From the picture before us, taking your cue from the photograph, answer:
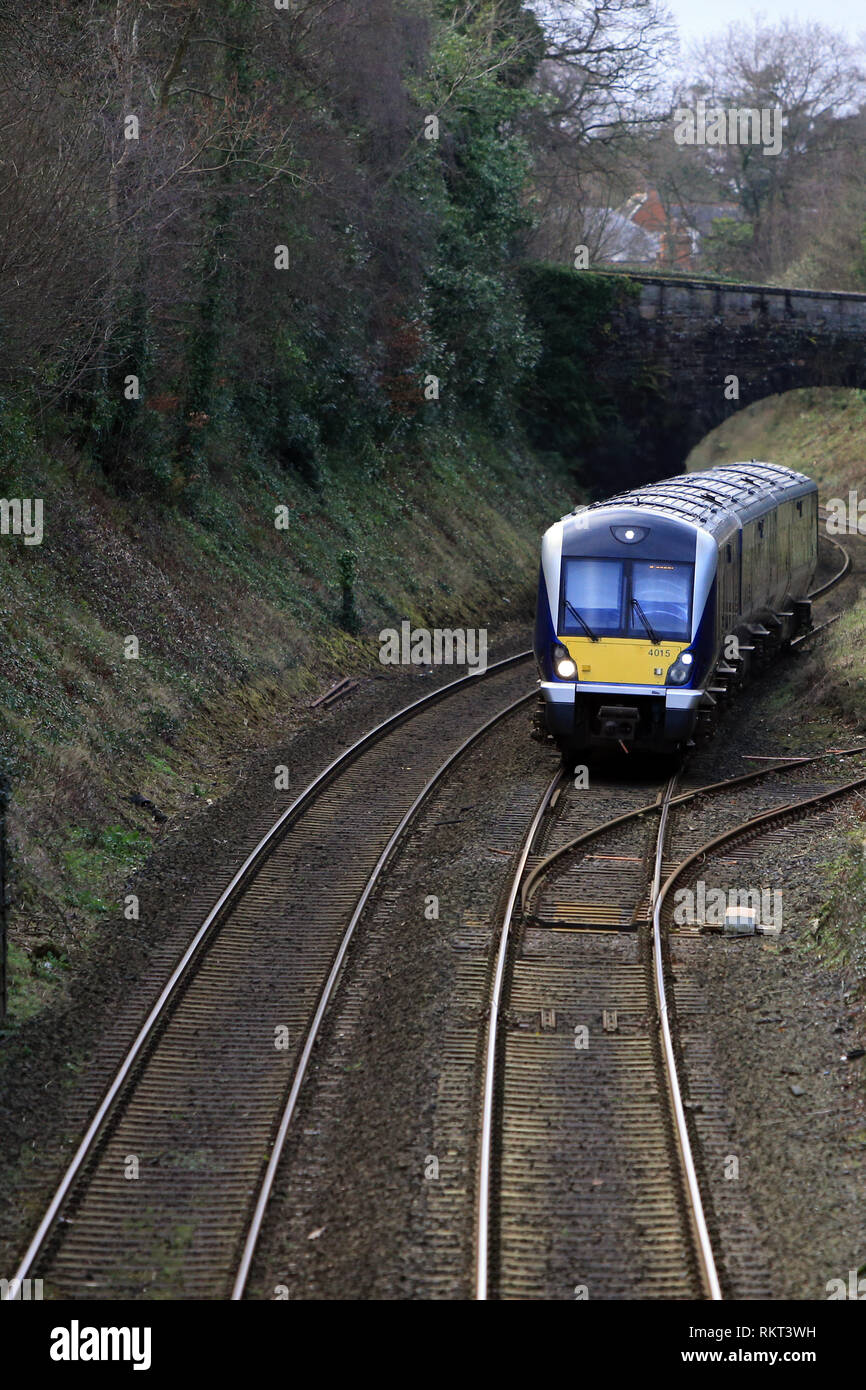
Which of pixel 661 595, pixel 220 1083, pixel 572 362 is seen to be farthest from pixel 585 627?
pixel 572 362

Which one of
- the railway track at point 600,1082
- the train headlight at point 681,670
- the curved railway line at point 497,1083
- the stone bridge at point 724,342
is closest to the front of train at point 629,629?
the train headlight at point 681,670

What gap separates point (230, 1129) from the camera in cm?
955

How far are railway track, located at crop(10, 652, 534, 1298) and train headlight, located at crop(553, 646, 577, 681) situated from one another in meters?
2.35

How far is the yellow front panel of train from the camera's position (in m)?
17.0

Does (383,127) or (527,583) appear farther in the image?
(527,583)

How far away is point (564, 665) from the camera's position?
1727cm

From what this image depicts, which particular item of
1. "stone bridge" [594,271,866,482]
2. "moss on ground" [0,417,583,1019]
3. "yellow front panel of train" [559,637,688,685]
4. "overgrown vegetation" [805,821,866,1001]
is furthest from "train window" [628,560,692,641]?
"stone bridge" [594,271,866,482]

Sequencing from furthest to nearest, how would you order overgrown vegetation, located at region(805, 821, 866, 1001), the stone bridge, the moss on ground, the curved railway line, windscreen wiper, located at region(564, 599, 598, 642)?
the stone bridge → windscreen wiper, located at region(564, 599, 598, 642) → the moss on ground → overgrown vegetation, located at region(805, 821, 866, 1001) → the curved railway line

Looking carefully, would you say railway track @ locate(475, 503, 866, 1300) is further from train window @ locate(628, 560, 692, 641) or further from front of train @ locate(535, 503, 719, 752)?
train window @ locate(628, 560, 692, 641)

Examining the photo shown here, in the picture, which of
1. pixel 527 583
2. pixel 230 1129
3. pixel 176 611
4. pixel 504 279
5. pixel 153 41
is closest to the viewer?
pixel 230 1129

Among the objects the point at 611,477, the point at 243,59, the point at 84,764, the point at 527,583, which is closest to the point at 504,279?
the point at 611,477
